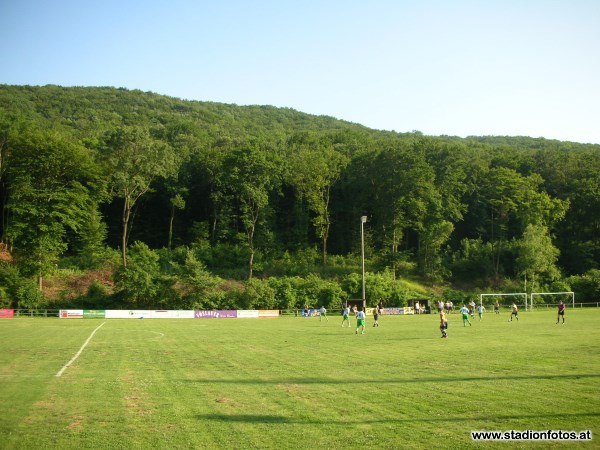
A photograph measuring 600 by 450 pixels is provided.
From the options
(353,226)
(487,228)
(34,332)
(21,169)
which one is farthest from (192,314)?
(487,228)

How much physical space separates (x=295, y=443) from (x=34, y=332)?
98.1ft

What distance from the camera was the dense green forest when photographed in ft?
214

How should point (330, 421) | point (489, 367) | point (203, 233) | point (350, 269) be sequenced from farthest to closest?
1. point (203, 233)
2. point (350, 269)
3. point (489, 367)
4. point (330, 421)

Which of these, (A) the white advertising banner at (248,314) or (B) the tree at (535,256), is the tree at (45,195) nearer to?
(A) the white advertising banner at (248,314)

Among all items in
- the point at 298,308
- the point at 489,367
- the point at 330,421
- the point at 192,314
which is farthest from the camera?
the point at 298,308

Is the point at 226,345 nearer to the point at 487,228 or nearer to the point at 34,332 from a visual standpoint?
the point at 34,332

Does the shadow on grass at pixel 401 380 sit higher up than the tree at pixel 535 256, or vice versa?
the tree at pixel 535 256

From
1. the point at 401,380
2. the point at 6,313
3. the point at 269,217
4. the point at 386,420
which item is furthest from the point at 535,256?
the point at 386,420

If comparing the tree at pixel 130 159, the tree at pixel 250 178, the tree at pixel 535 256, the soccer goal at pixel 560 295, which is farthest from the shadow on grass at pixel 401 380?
the tree at pixel 535 256

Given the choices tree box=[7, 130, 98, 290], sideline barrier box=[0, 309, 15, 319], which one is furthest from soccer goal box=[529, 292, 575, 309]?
sideline barrier box=[0, 309, 15, 319]

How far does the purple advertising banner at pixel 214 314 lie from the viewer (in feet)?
198

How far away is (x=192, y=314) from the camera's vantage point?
60250 mm

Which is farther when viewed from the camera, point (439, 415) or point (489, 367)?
point (489, 367)

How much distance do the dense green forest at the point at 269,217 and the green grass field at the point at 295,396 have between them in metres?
42.7
